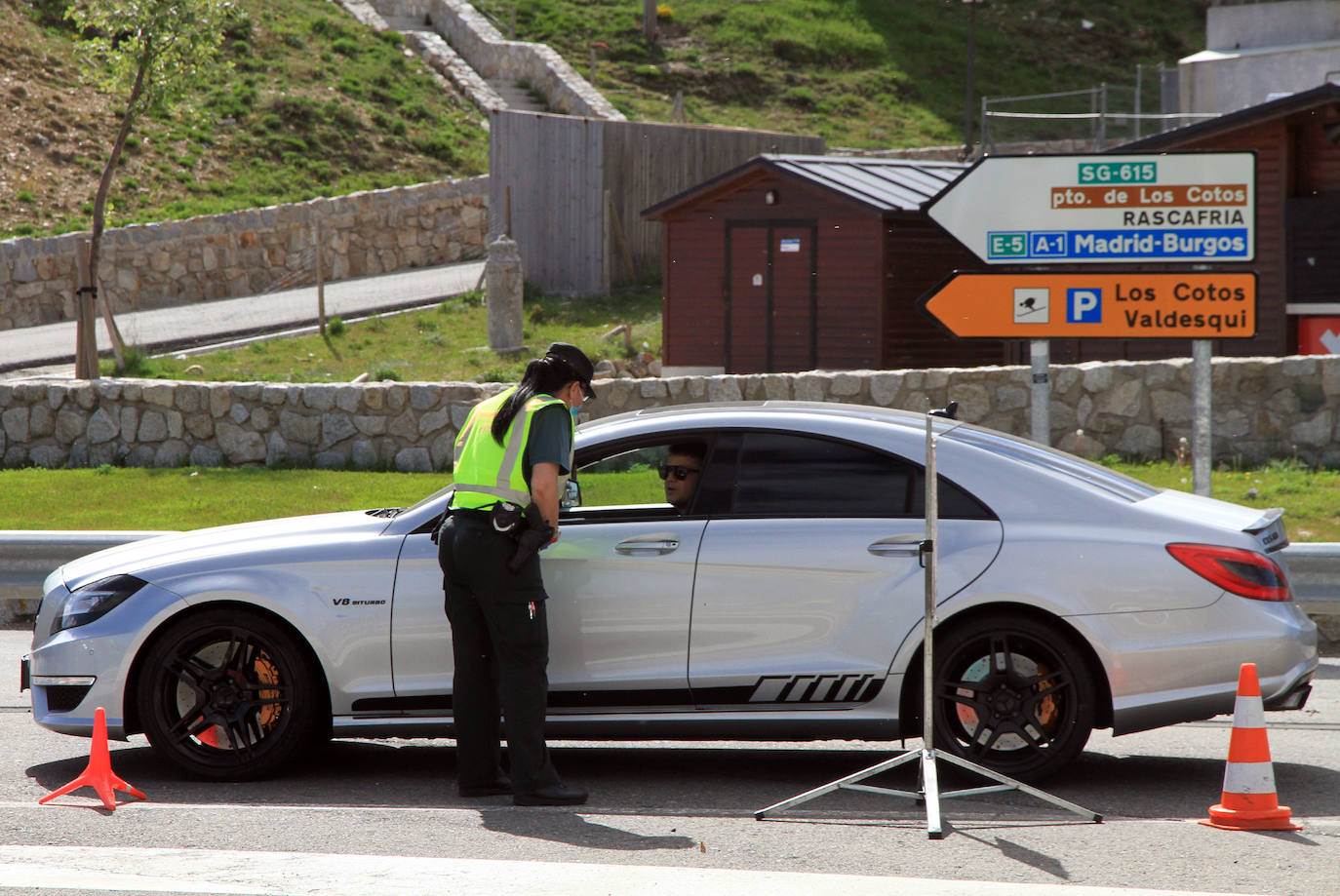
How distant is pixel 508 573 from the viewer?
5598mm

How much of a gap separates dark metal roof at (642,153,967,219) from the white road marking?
52.1 ft

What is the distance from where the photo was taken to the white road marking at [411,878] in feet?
14.9

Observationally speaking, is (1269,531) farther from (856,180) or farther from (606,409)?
(856,180)

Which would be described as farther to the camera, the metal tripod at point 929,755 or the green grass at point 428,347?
the green grass at point 428,347

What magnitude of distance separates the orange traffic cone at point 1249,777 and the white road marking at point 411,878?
908 mm

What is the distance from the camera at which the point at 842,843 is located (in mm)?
5211

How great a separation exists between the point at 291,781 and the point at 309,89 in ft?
92.6

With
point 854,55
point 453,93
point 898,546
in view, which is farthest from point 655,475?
point 854,55

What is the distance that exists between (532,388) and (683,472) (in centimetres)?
76

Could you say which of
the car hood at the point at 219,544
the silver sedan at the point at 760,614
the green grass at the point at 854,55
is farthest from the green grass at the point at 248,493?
the green grass at the point at 854,55

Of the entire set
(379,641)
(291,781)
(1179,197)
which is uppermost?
(1179,197)

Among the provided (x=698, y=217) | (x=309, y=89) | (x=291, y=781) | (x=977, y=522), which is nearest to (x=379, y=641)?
(x=291, y=781)

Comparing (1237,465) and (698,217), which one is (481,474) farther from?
(698,217)

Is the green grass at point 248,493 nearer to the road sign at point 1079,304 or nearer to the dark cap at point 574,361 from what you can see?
the road sign at point 1079,304
